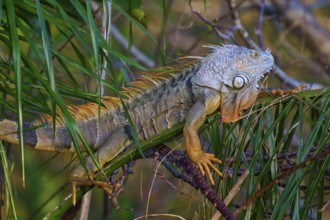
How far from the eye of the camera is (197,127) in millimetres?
3297

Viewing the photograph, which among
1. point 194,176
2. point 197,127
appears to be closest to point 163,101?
point 197,127

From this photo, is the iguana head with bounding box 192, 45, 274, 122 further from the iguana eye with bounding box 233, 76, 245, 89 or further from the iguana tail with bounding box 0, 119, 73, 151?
the iguana tail with bounding box 0, 119, 73, 151

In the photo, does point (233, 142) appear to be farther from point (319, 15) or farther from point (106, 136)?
point (319, 15)

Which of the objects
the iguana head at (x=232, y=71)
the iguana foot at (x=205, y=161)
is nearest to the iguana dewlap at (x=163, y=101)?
the iguana head at (x=232, y=71)

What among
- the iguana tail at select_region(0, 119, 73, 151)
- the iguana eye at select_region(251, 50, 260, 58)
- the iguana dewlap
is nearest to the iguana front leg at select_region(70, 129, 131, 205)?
the iguana dewlap

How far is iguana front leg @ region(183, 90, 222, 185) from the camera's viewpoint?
3160mm

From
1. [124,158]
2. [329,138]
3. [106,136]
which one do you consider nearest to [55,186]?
[106,136]

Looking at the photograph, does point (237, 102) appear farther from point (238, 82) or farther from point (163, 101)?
point (163, 101)

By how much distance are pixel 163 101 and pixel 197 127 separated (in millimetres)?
319

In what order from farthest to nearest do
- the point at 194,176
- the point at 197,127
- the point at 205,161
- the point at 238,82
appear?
the point at 238,82, the point at 197,127, the point at 205,161, the point at 194,176

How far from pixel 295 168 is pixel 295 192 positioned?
140 millimetres

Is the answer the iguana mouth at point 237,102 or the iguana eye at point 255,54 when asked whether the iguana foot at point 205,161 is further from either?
the iguana eye at point 255,54

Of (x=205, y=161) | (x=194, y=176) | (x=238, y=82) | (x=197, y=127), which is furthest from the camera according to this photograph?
(x=238, y=82)

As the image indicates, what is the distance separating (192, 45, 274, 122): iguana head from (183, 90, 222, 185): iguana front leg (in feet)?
0.14
